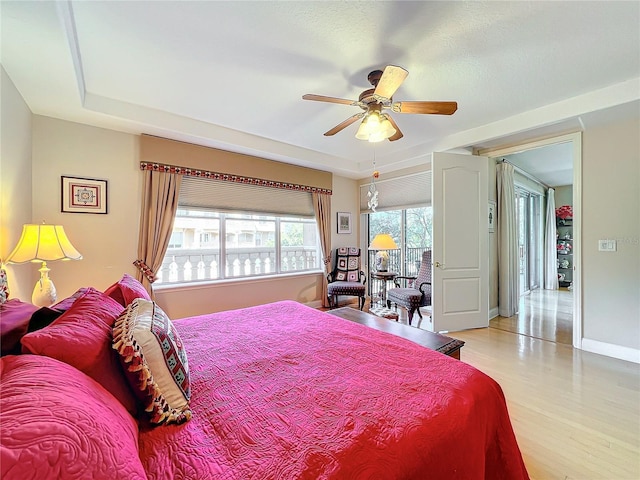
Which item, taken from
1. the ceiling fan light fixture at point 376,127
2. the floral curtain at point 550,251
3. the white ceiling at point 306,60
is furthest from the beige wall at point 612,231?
the floral curtain at point 550,251

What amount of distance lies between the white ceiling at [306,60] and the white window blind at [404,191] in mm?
1252

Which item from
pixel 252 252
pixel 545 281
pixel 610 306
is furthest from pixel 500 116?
pixel 545 281

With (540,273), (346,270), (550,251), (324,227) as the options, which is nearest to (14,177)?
(324,227)

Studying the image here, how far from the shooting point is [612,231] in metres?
2.87

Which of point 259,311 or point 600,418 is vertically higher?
point 259,311

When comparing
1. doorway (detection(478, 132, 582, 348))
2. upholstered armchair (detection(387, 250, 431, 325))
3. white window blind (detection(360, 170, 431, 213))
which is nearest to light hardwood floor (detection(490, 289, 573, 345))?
doorway (detection(478, 132, 582, 348))

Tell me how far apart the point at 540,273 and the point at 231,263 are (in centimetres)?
731

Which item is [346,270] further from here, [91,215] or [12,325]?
[12,325]

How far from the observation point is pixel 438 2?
1574 millimetres

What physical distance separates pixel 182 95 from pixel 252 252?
230 centimetres

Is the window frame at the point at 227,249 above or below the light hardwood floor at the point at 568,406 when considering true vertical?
above

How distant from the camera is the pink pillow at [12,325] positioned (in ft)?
2.82

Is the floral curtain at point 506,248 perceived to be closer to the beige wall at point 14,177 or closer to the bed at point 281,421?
the bed at point 281,421

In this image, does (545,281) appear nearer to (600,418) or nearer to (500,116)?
(500,116)
